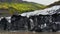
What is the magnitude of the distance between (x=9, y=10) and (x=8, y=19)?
377 millimetres

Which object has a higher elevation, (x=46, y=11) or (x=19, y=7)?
(x=19, y=7)

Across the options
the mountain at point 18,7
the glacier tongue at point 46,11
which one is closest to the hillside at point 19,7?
the mountain at point 18,7

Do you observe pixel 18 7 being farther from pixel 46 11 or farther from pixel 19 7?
pixel 46 11

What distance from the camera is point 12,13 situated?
11.4 m

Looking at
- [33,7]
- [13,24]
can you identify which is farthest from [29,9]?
[13,24]

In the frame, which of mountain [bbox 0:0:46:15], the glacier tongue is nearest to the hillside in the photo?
mountain [bbox 0:0:46:15]

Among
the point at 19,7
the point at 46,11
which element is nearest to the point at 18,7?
the point at 19,7

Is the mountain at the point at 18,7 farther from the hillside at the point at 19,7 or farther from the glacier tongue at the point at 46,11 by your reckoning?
the glacier tongue at the point at 46,11

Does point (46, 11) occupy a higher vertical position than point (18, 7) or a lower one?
lower

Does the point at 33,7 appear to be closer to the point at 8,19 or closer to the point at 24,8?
the point at 24,8

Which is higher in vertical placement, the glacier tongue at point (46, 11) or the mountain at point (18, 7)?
the mountain at point (18, 7)

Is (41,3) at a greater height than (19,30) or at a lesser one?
greater

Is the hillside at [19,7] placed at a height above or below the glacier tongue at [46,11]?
above

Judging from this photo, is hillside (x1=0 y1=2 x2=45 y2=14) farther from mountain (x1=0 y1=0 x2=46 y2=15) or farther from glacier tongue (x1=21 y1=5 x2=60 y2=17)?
glacier tongue (x1=21 y1=5 x2=60 y2=17)
